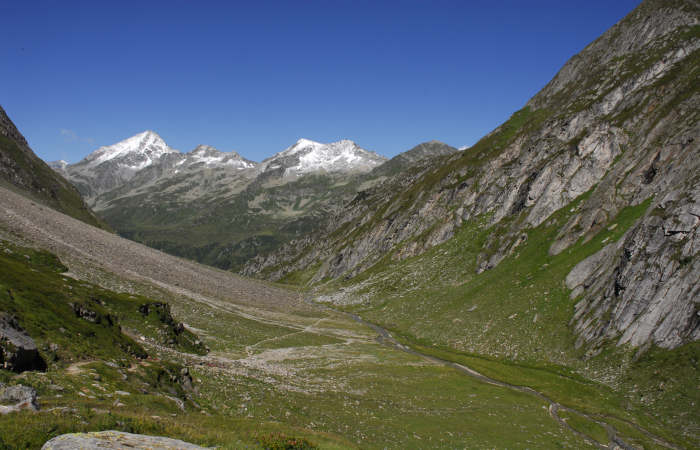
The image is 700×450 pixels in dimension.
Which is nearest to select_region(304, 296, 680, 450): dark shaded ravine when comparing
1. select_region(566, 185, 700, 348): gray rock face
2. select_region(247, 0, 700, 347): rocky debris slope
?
select_region(566, 185, 700, 348): gray rock face

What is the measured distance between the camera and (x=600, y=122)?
114312 mm

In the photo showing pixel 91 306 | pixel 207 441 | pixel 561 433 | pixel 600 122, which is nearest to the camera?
pixel 207 441

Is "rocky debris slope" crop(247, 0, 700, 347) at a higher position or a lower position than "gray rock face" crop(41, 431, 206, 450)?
higher

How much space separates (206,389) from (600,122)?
420 ft

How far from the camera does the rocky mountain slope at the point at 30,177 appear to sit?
458 ft

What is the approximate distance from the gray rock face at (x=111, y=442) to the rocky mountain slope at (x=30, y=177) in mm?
150102

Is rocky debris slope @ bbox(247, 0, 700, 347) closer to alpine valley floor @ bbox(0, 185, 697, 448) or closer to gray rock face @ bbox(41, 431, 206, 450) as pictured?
alpine valley floor @ bbox(0, 185, 697, 448)

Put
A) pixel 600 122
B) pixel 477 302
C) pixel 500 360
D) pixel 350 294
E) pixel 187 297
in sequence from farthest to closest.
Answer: pixel 350 294 < pixel 600 122 < pixel 477 302 < pixel 187 297 < pixel 500 360

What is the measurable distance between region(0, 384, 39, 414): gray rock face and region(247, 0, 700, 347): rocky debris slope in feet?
206

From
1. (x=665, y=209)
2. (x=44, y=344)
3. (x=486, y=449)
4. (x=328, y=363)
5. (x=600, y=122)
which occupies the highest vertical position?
(x=600, y=122)

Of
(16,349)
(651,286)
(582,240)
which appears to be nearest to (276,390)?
(16,349)

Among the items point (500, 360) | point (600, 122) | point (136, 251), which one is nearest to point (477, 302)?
point (500, 360)

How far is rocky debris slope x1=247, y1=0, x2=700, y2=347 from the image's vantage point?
57.1 meters

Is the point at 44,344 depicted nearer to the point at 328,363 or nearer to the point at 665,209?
the point at 328,363
